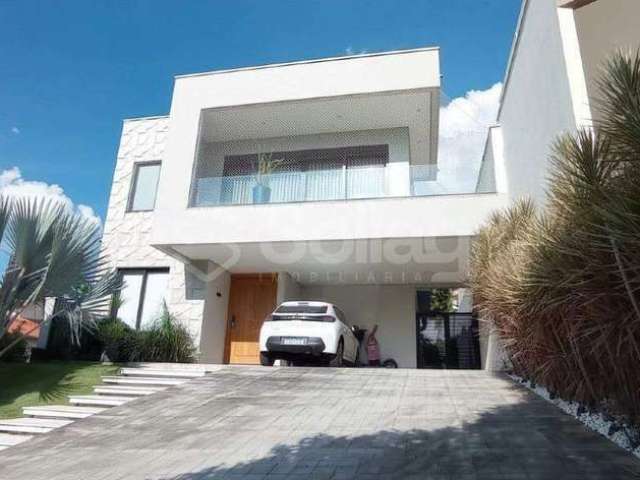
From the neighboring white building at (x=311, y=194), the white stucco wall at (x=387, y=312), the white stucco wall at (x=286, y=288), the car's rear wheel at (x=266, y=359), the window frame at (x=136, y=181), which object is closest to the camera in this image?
the car's rear wheel at (x=266, y=359)

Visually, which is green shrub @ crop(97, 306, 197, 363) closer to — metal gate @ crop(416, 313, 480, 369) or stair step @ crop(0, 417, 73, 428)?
stair step @ crop(0, 417, 73, 428)

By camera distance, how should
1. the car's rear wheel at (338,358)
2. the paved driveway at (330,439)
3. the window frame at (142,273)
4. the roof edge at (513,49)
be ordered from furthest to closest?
the window frame at (142,273) → the car's rear wheel at (338,358) → the roof edge at (513,49) → the paved driveway at (330,439)

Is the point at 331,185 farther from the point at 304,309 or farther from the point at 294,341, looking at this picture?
A: the point at 294,341

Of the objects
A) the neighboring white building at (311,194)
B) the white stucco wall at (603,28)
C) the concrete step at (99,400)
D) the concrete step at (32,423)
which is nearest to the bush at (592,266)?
the white stucco wall at (603,28)

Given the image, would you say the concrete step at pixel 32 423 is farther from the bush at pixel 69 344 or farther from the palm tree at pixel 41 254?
the bush at pixel 69 344

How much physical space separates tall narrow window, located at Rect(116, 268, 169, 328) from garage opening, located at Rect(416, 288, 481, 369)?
8015 millimetres

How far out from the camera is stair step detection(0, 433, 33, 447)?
18.3ft

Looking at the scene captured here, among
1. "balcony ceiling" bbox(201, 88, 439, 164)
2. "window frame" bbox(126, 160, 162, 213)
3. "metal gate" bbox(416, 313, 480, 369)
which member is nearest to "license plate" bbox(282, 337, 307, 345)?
"balcony ceiling" bbox(201, 88, 439, 164)

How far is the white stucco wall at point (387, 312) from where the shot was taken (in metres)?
14.0

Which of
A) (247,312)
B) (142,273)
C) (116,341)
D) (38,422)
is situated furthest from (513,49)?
(142,273)

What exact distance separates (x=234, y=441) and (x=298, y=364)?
20.0 feet

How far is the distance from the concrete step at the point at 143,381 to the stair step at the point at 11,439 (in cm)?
221

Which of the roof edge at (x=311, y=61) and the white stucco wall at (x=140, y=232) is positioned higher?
the roof edge at (x=311, y=61)

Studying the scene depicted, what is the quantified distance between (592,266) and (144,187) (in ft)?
41.7
